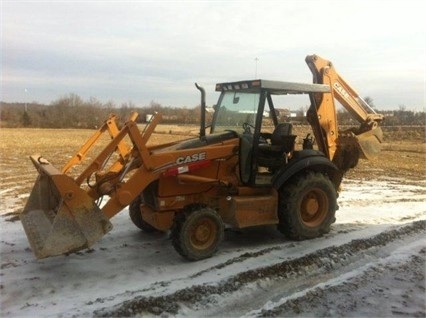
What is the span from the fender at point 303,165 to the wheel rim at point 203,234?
4.00 ft

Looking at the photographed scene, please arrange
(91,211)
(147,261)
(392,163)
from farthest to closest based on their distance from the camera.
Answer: (392,163), (147,261), (91,211)

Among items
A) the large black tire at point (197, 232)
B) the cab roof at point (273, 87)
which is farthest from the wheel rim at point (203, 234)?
the cab roof at point (273, 87)

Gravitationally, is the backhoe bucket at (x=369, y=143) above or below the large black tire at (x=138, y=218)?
above

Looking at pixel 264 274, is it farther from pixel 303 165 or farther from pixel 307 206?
pixel 303 165

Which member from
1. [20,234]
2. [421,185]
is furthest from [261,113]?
[421,185]

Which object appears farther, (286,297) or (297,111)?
(297,111)

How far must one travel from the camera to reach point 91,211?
5.21 meters

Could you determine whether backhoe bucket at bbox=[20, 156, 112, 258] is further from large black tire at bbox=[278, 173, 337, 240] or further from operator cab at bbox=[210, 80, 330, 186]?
large black tire at bbox=[278, 173, 337, 240]

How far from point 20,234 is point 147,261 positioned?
2342 mm

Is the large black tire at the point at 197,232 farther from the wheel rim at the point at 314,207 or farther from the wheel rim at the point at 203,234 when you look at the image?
the wheel rim at the point at 314,207

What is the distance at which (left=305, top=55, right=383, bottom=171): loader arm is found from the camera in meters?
7.46

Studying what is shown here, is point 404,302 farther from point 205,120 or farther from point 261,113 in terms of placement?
point 205,120

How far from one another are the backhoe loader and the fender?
0.02m

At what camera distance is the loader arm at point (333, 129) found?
7461mm
